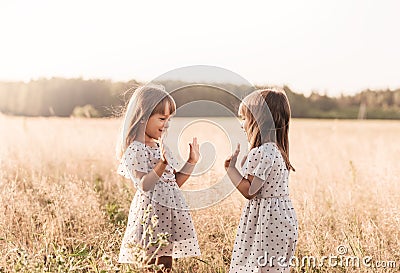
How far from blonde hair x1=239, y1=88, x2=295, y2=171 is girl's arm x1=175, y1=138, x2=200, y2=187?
0.34 m

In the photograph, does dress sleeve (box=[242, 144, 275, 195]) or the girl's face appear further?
the girl's face

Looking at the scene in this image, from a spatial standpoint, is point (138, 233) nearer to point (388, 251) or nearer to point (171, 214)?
point (171, 214)

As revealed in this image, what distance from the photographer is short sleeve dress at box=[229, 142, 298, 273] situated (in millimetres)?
3289

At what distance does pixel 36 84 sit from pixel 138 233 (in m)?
21.9

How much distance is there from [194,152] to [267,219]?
60 cm

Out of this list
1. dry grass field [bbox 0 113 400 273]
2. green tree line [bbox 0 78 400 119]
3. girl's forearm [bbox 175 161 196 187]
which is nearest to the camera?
girl's forearm [bbox 175 161 196 187]

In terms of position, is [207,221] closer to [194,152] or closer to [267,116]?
[194,152]

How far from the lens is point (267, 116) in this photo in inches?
131

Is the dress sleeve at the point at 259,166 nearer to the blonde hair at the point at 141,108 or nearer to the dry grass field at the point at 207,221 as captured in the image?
the blonde hair at the point at 141,108

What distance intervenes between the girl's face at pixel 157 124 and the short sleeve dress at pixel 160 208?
92 mm

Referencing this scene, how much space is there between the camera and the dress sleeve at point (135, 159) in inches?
136

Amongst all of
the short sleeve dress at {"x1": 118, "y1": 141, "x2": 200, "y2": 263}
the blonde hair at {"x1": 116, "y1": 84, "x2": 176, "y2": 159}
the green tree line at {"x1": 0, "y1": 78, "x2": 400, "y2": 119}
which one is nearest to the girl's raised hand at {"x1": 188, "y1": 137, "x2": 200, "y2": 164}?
the short sleeve dress at {"x1": 118, "y1": 141, "x2": 200, "y2": 263}

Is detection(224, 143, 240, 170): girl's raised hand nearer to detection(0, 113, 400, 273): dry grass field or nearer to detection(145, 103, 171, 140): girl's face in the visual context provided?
detection(145, 103, 171, 140): girl's face

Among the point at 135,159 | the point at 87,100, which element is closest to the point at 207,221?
the point at 135,159
